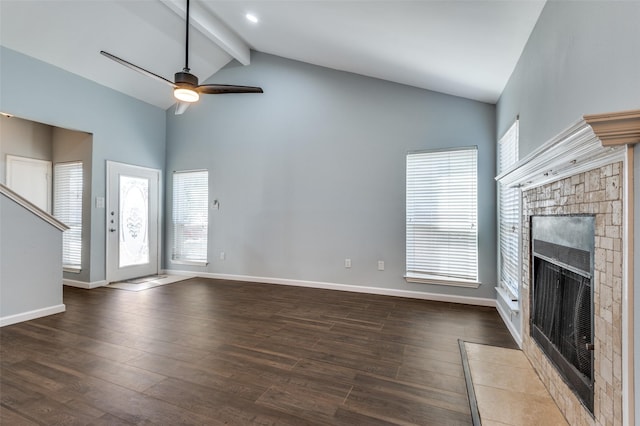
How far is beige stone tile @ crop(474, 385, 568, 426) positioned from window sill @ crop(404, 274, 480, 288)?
2081mm

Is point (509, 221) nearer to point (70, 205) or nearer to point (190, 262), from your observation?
point (190, 262)

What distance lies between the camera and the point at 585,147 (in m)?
1.38

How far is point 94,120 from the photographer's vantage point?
Result: 16.0ft

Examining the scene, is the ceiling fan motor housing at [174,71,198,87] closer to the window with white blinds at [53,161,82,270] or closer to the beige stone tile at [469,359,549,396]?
the window with white blinds at [53,161,82,270]

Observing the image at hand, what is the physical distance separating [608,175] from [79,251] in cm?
652

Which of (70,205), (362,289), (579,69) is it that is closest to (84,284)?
(70,205)

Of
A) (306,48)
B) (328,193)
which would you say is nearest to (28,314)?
(328,193)

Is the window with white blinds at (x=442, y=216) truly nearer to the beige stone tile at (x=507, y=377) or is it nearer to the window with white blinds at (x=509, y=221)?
the window with white blinds at (x=509, y=221)

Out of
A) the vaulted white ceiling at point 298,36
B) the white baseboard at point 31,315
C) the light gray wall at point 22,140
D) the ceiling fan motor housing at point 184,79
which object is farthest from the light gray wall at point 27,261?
the light gray wall at point 22,140

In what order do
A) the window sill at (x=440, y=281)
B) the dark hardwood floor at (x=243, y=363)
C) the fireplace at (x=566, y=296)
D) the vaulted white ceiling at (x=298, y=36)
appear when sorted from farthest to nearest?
the window sill at (x=440, y=281)
the vaulted white ceiling at (x=298, y=36)
the dark hardwood floor at (x=243, y=363)
the fireplace at (x=566, y=296)

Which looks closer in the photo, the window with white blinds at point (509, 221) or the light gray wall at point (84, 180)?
the window with white blinds at point (509, 221)

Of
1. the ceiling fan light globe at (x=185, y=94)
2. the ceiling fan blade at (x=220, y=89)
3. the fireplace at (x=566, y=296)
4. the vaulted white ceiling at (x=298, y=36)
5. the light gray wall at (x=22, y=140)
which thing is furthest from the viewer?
the light gray wall at (x=22, y=140)

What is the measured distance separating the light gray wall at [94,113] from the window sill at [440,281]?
501cm

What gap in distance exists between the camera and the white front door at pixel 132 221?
5.18 metres
